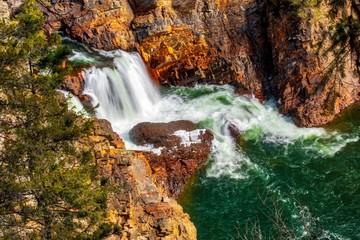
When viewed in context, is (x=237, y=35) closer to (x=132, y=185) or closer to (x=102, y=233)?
(x=132, y=185)

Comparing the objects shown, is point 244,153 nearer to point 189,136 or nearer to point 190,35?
point 189,136

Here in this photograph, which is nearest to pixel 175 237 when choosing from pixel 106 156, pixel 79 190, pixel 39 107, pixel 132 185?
pixel 132 185

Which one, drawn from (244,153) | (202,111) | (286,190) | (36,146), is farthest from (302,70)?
(36,146)

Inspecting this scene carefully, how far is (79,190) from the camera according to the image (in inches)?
283

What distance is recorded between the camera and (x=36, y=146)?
7000 mm

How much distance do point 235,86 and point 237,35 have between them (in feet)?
8.82

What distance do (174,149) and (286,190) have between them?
4.51 metres

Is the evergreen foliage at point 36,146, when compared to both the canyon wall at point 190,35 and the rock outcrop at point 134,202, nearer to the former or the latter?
the rock outcrop at point 134,202

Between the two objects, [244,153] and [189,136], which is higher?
[189,136]

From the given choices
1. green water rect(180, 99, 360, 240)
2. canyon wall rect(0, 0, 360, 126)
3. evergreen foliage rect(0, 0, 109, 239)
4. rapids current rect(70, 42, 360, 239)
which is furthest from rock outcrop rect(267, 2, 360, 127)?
evergreen foliage rect(0, 0, 109, 239)

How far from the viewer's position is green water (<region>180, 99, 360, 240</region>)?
1412 centimetres

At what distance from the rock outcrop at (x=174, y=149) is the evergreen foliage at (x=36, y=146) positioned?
8.24m

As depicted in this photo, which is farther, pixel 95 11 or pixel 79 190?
pixel 95 11

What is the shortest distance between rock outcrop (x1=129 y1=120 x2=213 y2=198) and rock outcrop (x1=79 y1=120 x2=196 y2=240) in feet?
8.90
